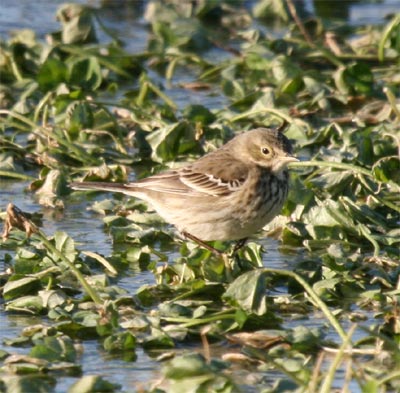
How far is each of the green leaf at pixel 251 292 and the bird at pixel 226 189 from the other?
1089 millimetres

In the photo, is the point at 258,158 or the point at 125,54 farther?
the point at 125,54

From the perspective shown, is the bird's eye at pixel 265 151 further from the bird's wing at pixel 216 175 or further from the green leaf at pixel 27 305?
the green leaf at pixel 27 305

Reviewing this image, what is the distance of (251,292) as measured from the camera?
22.5ft

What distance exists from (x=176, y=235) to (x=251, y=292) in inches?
81.5

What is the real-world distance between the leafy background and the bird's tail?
0.24 meters

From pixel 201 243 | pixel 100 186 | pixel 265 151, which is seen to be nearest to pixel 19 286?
pixel 201 243

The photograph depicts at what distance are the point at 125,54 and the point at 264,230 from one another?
461cm

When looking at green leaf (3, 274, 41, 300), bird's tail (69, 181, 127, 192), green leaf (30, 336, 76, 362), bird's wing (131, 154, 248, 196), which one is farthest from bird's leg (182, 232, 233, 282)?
green leaf (30, 336, 76, 362)

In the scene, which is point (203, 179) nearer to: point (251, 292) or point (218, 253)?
point (218, 253)

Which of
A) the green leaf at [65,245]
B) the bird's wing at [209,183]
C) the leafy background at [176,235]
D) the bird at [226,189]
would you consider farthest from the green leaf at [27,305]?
the bird's wing at [209,183]

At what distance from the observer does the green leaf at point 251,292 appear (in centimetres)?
685

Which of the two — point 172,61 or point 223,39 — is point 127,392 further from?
point 223,39

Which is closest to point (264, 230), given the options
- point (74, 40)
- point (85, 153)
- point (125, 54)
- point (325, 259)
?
point (325, 259)

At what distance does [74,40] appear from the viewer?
13.7 m
